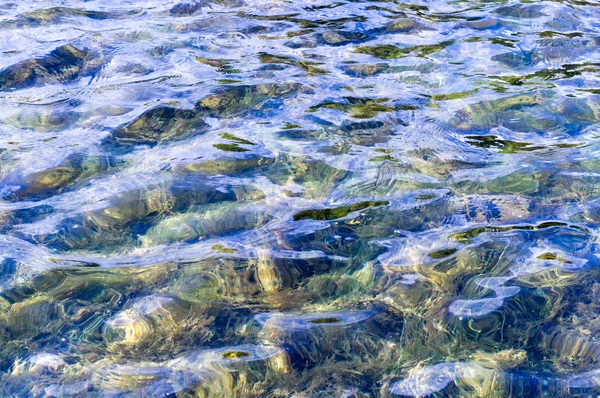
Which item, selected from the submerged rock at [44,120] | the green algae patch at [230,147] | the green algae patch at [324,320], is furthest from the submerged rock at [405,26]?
the green algae patch at [324,320]

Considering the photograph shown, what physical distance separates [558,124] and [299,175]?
1.98 meters

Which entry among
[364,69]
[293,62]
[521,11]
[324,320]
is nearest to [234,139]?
[293,62]

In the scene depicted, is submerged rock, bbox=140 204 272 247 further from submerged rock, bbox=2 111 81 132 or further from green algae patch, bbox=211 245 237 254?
submerged rock, bbox=2 111 81 132

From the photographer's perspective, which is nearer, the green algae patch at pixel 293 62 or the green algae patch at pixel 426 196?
the green algae patch at pixel 426 196

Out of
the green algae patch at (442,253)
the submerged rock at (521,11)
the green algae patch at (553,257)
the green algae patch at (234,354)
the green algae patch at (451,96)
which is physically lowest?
the green algae patch at (234,354)

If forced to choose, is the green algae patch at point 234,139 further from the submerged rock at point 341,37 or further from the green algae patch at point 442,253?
the submerged rock at point 341,37

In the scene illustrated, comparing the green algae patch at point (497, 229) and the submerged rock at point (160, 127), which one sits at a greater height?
the submerged rock at point (160, 127)

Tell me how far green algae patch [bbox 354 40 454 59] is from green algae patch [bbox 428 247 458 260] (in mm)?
2723

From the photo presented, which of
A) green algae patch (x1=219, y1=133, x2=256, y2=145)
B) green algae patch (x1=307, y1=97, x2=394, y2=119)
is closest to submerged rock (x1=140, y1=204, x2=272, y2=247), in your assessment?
green algae patch (x1=219, y1=133, x2=256, y2=145)

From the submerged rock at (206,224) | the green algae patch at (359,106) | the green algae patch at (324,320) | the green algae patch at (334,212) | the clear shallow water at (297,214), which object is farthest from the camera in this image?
the green algae patch at (359,106)

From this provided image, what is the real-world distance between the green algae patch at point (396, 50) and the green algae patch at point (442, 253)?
8.93 ft

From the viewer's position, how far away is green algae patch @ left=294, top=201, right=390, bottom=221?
10.6 feet

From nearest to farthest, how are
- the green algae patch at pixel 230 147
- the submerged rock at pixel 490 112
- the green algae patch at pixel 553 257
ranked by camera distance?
the green algae patch at pixel 553 257 → the green algae patch at pixel 230 147 → the submerged rock at pixel 490 112

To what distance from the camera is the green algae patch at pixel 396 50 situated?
5.32 meters
